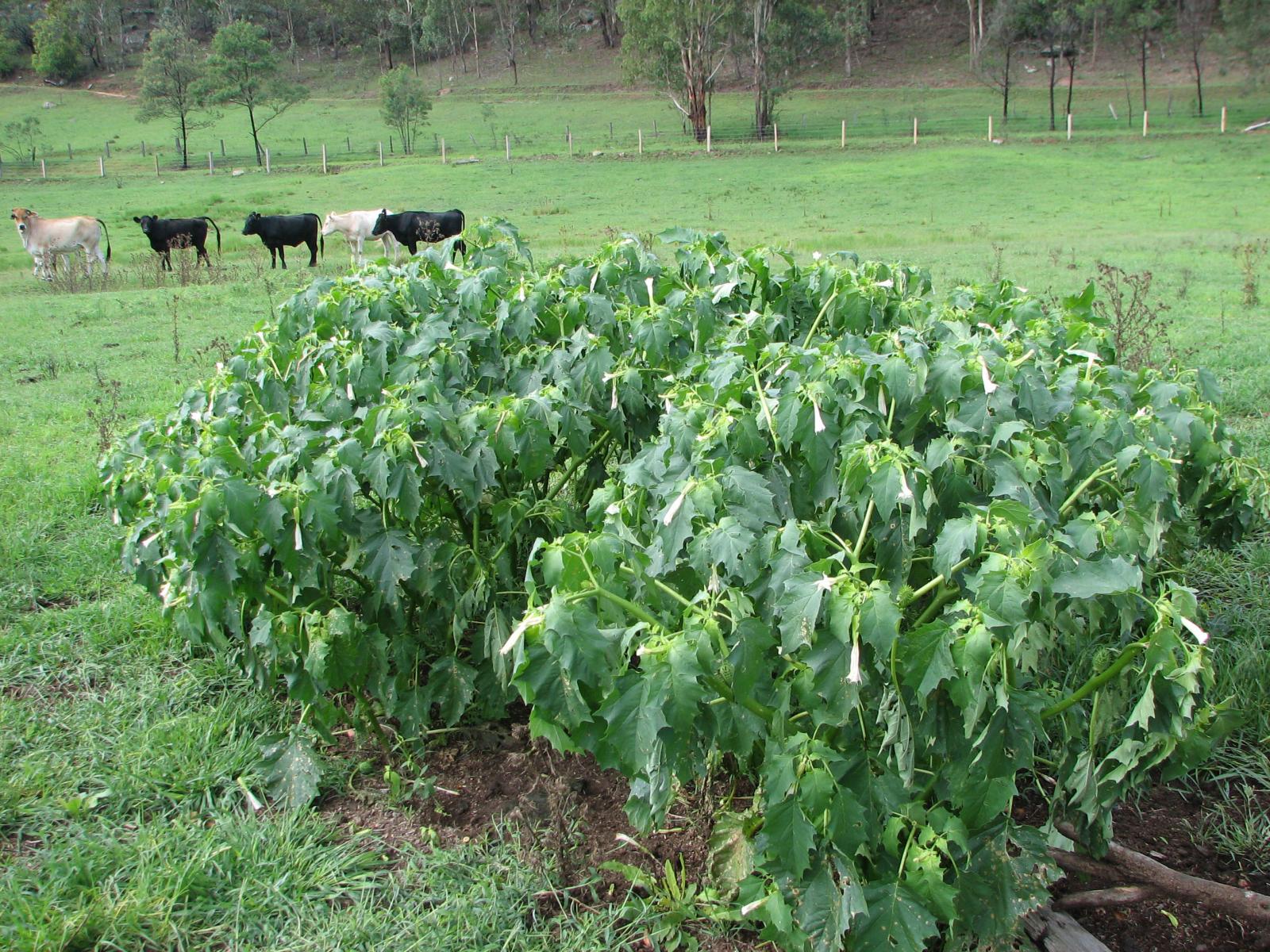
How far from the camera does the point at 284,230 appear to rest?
19.5 meters

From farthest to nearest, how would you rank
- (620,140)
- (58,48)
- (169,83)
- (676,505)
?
(58,48) → (169,83) → (620,140) → (676,505)

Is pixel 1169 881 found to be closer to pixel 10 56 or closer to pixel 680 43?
pixel 680 43

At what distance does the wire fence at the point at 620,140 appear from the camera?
37562 mm

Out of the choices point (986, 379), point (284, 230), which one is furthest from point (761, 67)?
point (986, 379)

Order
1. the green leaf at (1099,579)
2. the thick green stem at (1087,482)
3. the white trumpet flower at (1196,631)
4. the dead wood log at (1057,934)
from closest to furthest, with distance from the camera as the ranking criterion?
the white trumpet flower at (1196,631), the green leaf at (1099,579), the thick green stem at (1087,482), the dead wood log at (1057,934)

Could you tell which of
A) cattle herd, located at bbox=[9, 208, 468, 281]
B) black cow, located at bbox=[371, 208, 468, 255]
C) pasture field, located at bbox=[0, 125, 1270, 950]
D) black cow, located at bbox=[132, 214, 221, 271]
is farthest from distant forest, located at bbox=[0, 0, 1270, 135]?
pasture field, located at bbox=[0, 125, 1270, 950]

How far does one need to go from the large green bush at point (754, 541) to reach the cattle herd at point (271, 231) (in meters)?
15.8

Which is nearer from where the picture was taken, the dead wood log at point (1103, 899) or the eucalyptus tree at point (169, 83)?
the dead wood log at point (1103, 899)

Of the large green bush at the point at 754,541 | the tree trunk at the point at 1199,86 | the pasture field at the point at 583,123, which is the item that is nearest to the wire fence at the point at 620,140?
the pasture field at the point at 583,123

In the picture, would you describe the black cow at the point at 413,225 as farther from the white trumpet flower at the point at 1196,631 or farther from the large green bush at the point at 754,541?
the white trumpet flower at the point at 1196,631

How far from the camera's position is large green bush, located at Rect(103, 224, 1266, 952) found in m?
2.08

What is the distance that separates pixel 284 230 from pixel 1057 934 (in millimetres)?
19667

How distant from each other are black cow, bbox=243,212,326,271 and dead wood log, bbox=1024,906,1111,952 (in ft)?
61.0

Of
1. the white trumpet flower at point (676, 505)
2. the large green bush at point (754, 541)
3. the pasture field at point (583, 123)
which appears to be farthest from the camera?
the pasture field at point (583, 123)
